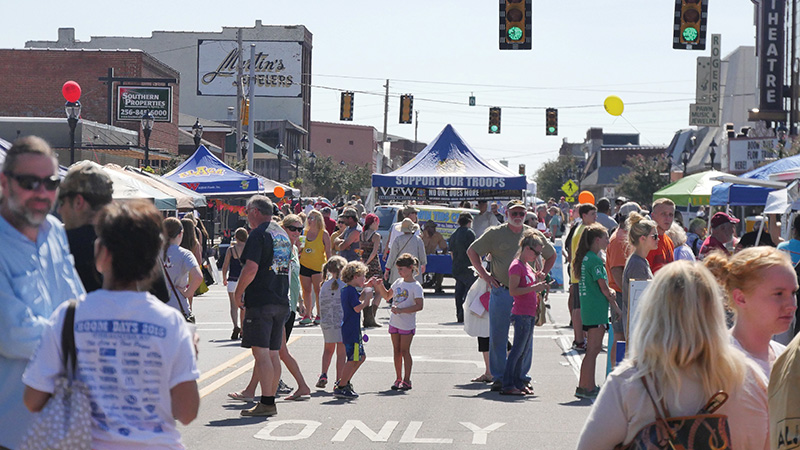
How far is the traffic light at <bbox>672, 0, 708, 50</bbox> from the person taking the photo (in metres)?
17.2

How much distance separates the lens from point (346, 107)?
47.5 meters

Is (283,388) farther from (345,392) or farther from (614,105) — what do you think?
(614,105)

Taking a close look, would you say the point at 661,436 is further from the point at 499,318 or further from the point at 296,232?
the point at 296,232

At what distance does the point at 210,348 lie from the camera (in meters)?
14.5

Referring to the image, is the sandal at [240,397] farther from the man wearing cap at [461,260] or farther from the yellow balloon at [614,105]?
the yellow balloon at [614,105]

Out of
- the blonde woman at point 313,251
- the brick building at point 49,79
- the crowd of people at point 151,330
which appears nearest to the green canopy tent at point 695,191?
the blonde woman at point 313,251

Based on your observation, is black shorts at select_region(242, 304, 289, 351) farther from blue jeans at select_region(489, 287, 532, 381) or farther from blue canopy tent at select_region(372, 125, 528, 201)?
blue canopy tent at select_region(372, 125, 528, 201)

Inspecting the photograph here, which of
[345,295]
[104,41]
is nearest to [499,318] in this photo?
[345,295]

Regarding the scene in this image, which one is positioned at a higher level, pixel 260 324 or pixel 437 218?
pixel 437 218

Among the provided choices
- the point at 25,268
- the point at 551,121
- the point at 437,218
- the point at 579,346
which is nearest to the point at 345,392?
the point at 579,346

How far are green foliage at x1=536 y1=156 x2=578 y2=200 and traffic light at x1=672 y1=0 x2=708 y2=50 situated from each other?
4977 inches

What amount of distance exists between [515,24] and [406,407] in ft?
29.5

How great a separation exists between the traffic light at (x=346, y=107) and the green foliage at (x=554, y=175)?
98.1 m

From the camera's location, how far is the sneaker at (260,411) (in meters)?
9.47
